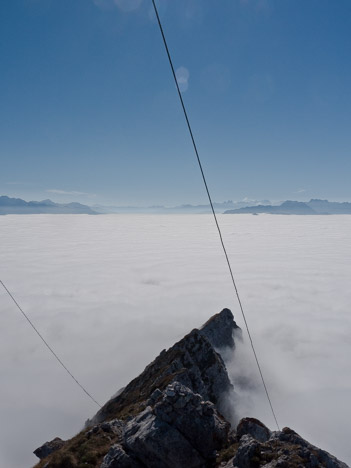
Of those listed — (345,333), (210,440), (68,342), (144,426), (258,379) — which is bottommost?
(345,333)

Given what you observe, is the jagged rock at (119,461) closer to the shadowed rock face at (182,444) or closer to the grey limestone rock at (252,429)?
the shadowed rock face at (182,444)

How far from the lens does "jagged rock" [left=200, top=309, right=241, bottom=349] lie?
121 feet

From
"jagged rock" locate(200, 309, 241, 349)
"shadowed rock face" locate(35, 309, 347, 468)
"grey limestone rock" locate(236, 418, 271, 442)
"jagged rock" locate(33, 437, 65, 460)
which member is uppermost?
"shadowed rock face" locate(35, 309, 347, 468)

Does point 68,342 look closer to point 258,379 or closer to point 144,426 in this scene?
point 258,379

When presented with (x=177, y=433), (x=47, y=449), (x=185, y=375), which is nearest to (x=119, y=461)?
(x=177, y=433)

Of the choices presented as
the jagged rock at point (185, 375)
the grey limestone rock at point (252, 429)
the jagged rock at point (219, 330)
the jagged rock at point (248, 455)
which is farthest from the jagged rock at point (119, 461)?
the jagged rock at point (219, 330)

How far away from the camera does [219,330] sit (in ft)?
124

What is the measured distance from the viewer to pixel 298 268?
6939 inches

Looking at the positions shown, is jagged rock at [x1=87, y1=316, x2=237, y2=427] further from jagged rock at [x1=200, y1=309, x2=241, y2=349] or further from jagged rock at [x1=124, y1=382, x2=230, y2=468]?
jagged rock at [x1=200, y1=309, x2=241, y2=349]

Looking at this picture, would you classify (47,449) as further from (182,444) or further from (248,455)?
(248,455)

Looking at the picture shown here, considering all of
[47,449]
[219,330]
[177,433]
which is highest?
[177,433]

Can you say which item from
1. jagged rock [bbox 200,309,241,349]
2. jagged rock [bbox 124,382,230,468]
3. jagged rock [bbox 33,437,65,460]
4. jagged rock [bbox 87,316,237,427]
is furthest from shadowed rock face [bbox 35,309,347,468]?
jagged rock [bbox 200,309,241,349]

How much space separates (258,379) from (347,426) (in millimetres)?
17454

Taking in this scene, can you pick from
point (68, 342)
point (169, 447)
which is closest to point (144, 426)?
point (169, 447)
